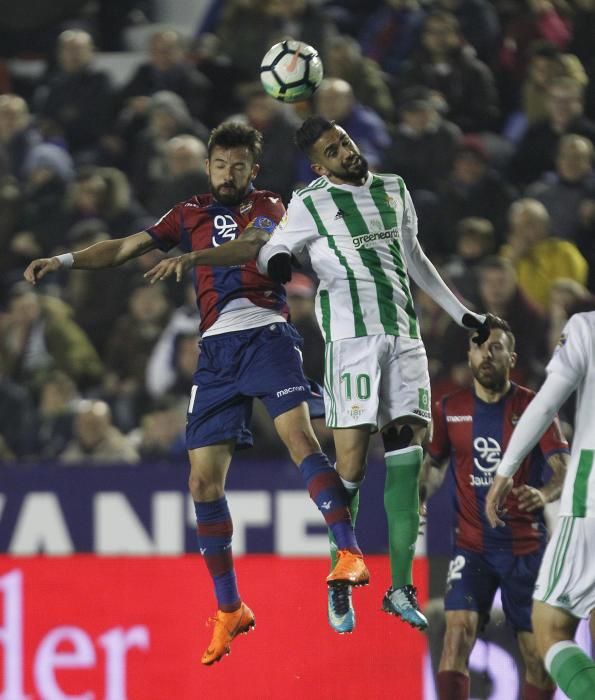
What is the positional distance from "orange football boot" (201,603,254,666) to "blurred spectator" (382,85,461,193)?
3.91 m

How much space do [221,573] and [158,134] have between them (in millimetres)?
4819

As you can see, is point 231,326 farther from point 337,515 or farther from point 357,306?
point 337,515

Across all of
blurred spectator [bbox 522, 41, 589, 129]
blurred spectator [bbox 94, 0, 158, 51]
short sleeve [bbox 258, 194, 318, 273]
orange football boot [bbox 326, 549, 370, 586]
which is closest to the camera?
orange football boot [bbox 326, 549, 370, 586]

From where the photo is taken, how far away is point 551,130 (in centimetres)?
1031

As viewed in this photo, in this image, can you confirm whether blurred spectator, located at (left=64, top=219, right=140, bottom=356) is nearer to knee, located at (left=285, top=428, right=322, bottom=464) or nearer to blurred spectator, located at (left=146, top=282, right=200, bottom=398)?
blurred spectator, located at (left=146, top=282, right=200, bottom=398)

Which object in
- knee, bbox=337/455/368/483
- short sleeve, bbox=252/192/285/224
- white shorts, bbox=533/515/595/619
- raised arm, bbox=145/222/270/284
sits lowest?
white shorts, bbox=533/515/595/619

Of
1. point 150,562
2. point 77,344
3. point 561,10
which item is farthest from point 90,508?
point 561,10

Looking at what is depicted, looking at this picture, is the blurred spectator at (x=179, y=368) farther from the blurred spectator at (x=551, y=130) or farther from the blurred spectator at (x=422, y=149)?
the blurred spectator at (x=551, y=130)

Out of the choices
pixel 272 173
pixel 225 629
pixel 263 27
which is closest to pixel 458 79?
pixel 272 173

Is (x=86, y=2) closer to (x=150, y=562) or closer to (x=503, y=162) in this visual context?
(x=503, y=162)

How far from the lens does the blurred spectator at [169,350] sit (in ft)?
32.7

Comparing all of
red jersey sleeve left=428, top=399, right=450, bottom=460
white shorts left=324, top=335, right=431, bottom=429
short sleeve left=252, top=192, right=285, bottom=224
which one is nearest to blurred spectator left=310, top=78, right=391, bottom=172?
red jersey sleeve left=428, top=399, right=450, bottom=460

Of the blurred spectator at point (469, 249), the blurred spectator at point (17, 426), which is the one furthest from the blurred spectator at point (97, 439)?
the blurred spectator at point (469, 249)

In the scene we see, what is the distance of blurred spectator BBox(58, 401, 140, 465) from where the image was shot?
384 inches
